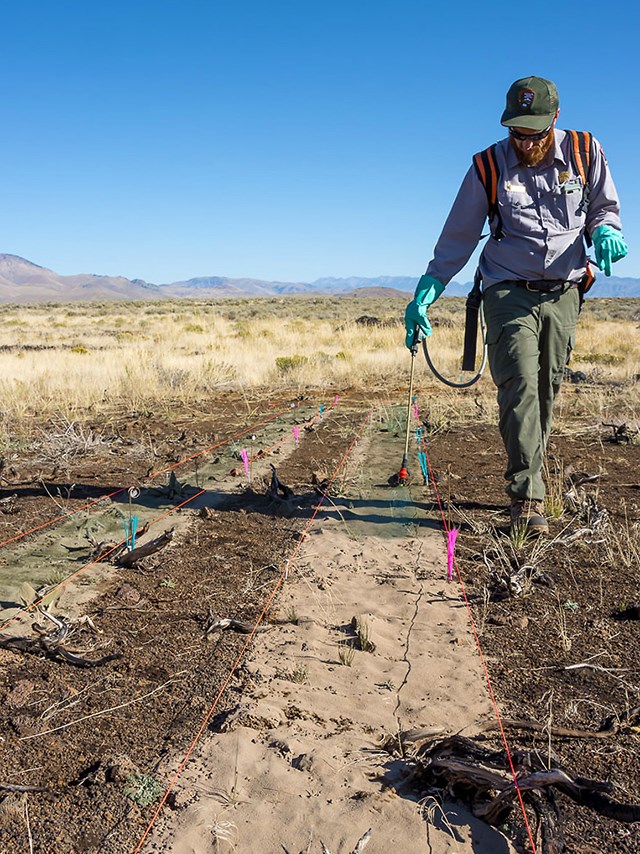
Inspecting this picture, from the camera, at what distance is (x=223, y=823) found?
6.50 ft

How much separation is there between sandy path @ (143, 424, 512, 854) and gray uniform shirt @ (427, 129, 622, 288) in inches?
67.8

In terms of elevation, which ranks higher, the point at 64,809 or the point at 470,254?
the point at 470,254

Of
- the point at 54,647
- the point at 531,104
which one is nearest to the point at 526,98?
the point at 531,104

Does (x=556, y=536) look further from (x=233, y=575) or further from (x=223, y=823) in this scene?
(x=223, y=823)

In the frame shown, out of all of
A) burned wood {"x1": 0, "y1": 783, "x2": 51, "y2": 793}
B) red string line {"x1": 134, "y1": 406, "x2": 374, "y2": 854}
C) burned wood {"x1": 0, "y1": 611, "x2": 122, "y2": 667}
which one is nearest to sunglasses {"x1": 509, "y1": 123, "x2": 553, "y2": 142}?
red string line {"x1": 134, "y1": 406, "x2": 374, "y2": 854}

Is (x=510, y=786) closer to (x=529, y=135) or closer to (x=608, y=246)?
(x=608, y=246)

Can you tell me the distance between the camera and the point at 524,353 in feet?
14.5

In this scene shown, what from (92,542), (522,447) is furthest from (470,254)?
(92,542)

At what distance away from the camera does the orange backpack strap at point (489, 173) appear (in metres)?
4.34

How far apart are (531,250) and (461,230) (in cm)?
45

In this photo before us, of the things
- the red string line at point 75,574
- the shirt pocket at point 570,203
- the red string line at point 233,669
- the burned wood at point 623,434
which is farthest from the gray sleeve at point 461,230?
the burned wood at point 623,434

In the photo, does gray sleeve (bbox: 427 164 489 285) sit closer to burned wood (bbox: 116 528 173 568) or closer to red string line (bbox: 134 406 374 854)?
red string line (bbox: 134 406 374 854)

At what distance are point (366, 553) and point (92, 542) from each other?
1.51 m

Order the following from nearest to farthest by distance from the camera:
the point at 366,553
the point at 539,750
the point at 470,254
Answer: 1. the point at 539,750
2. the point at 366,553
3. the point at 470,254
